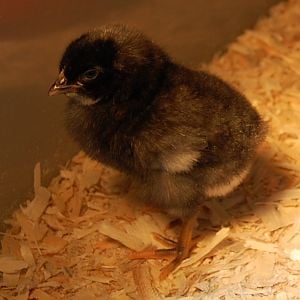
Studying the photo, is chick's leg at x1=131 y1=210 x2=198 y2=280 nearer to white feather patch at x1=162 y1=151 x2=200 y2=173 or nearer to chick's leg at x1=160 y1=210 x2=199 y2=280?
chick's leg at x1=160 y1=210 x2=199 y2=280

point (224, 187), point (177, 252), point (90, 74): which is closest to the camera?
point (90, 74)

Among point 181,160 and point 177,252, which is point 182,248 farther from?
point 181,160

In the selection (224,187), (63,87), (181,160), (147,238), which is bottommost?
(147,238)

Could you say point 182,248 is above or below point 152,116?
below

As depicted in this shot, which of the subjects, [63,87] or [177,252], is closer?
[63,87]

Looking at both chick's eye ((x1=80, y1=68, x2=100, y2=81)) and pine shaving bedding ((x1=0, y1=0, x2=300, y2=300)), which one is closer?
chick's eye ((x1=80, y1=68, x2=100, y2=81))

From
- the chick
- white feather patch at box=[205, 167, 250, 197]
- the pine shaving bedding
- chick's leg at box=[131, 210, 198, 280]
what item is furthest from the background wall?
white feather patch at box=[205, 167, 250, 197]

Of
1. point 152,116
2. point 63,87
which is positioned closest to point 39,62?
point 63,87

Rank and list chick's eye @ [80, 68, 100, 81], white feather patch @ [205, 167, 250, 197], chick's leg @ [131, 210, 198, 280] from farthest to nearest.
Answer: chick's leg @ [131, 210, 198, 280], white feather patch @ [205, 167, 250, 197], chick's eye @ [80, 68, 100, 81]
